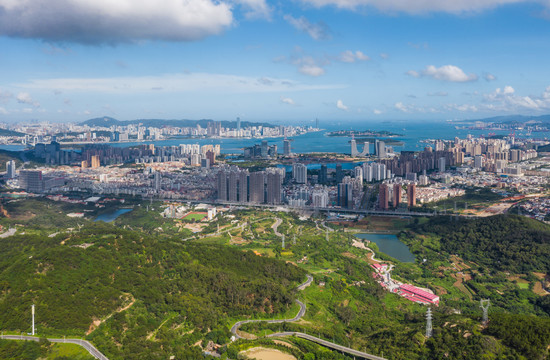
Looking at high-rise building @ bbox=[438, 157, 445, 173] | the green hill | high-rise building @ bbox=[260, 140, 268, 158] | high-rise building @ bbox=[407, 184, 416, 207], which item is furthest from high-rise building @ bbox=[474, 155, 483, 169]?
the green hill

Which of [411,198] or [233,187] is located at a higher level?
[233,187]

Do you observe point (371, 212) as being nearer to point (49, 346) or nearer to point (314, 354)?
point (314, 354)

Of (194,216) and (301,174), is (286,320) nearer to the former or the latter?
(194,216)

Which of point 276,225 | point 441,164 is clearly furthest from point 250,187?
point 441,164

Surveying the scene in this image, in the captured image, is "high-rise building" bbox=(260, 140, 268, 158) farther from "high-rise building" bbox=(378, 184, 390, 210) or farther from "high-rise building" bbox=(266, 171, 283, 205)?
"high-rise building" bbox=(378, 184, 390, 210)

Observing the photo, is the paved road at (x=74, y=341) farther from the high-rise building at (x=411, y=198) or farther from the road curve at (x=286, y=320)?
the high-rise building at (x=411, y=198)

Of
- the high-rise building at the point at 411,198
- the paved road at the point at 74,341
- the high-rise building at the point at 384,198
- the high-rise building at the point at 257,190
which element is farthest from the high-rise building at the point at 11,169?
the paved road at the point at 74,341

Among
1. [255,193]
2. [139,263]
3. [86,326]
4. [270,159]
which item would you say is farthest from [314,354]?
[270,159]

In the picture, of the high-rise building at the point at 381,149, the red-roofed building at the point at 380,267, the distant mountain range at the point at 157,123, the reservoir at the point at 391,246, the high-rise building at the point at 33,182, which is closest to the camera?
the red-roofed building at the point at 380,267
